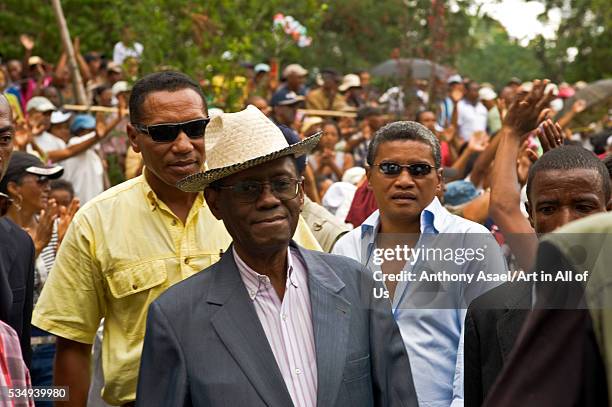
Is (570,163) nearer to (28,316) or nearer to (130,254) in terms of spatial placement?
(130,254)

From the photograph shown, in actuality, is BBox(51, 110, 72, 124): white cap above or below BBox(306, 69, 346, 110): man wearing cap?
below

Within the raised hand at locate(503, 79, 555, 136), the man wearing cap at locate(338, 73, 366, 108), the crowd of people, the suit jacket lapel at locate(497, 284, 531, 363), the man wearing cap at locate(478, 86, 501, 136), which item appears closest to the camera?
the crowd of people

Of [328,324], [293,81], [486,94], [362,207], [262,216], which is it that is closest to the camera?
[328,324]

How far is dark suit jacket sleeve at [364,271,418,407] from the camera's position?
3.79 meters

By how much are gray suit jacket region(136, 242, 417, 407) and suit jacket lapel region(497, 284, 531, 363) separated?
34 cm

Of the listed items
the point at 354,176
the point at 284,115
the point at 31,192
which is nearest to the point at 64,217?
the point at 31,192

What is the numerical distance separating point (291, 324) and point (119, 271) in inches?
54.9

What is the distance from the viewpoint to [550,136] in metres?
4.84

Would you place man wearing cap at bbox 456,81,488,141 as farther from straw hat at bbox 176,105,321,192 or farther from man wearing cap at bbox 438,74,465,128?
straw hat at bbox 176,105,321,192

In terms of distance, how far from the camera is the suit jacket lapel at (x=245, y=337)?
3.66m

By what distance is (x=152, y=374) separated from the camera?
3.69m

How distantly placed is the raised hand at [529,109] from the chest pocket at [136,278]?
160 cm

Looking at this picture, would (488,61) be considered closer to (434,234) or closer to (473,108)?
(473,108)

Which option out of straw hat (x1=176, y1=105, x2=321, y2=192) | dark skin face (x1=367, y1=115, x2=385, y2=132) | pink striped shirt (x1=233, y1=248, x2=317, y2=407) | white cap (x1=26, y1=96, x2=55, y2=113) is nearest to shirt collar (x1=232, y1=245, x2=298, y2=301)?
pink striped shirt (x1=233, y1=248, x2=317, y2=407)
